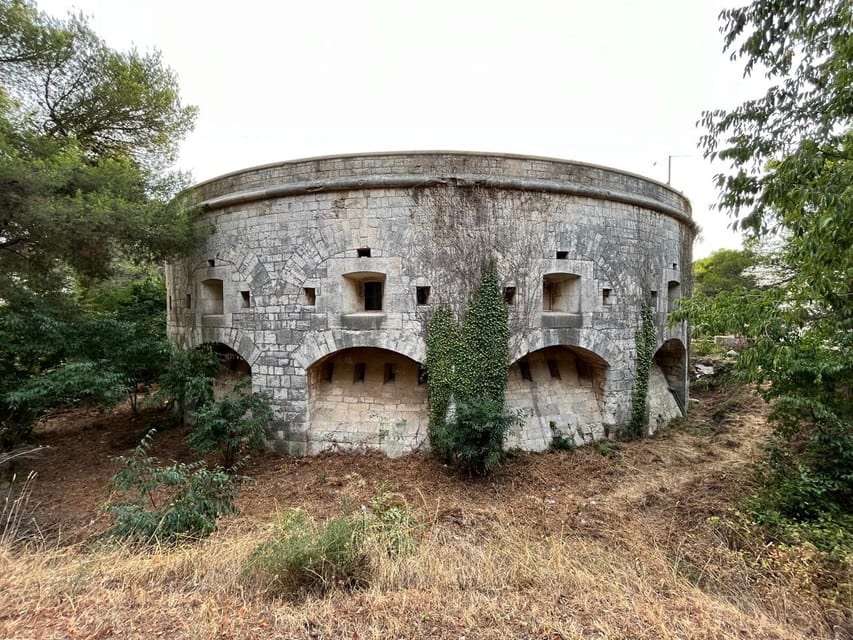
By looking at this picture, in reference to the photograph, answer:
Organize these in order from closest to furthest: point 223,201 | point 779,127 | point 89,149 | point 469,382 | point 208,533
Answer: point 208,533
point 779,127
point 469,382
point 223,201
point 89,149

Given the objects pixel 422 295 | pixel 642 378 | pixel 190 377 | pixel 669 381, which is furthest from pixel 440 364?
pixel 669 381

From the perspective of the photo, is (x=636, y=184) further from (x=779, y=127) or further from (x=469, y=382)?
(x=469, y=382)

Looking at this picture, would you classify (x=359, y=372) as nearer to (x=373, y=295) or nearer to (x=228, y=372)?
(x=373, y=295)

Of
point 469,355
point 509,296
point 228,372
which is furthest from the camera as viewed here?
point 228,372

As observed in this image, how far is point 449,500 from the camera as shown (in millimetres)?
5867

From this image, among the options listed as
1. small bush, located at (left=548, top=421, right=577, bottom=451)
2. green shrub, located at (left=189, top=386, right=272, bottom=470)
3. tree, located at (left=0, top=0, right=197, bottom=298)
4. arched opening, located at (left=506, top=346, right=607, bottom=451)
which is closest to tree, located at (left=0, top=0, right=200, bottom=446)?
tree, located at (left=0, top=0, right=197, bottom=298)

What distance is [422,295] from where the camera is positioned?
7.27 m

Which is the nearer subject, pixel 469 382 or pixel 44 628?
pixel 44 628

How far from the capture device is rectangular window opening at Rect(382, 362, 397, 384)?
26.0 ft

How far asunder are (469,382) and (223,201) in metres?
6.30

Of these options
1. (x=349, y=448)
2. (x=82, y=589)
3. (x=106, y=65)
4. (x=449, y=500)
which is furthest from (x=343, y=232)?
(x=106, y=65)

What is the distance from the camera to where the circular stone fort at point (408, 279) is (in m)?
7.18

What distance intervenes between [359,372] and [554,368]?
4.33 m

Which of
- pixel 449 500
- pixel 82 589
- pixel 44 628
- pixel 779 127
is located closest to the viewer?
pixel 44 628
